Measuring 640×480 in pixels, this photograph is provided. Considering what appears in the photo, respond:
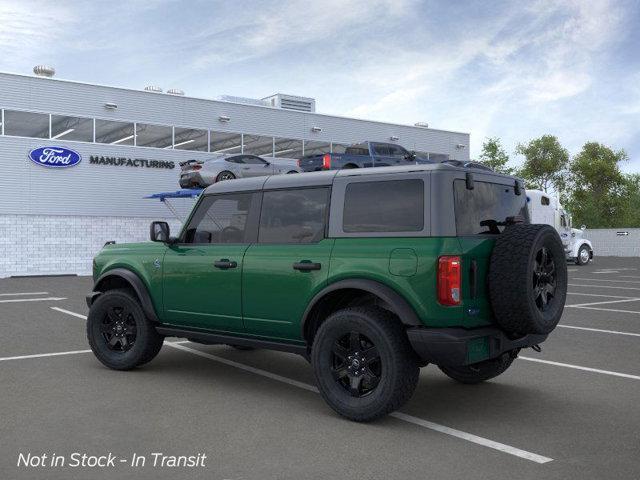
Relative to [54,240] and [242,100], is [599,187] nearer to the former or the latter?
[242,100]

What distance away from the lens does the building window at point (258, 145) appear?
31.9 metres

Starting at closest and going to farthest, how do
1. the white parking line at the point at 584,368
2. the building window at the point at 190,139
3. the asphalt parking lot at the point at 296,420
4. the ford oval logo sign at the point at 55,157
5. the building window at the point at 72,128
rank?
1. the asphalt parking lot at the point at 296,420
2. the white parking line at the point at 584,368
3. the ford oval logo sign at the point at 55,157
4. the building window at the point at 72,128
5. the building window at the point at 190,139

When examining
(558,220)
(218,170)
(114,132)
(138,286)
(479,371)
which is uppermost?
(114,132)

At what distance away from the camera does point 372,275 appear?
518 cm

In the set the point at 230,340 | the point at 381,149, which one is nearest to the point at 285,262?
the point at 230,340

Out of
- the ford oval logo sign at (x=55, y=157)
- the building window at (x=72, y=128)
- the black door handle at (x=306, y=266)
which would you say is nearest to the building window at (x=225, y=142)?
the building window at (x=72, y=128)

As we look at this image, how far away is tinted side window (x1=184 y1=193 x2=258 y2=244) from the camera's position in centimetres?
629

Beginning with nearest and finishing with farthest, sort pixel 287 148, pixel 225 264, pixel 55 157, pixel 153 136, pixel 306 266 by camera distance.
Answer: pixel 306 266
pixel 225 264
pixel 55 157
pixel 153 136
pixel 287 148

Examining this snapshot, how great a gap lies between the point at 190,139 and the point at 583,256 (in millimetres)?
19187

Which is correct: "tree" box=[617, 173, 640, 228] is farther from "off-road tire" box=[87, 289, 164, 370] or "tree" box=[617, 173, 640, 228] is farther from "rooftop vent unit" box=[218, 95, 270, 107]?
"off-road tire" box=[87, 289, 164, 370]

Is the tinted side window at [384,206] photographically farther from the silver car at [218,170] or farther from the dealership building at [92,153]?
the dealership building at [92,153]

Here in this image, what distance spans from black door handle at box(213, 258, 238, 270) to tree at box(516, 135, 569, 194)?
64.7 meters

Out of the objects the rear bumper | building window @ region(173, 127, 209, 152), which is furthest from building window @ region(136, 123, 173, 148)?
the rear bumper

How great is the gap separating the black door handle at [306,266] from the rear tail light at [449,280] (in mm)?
1078
